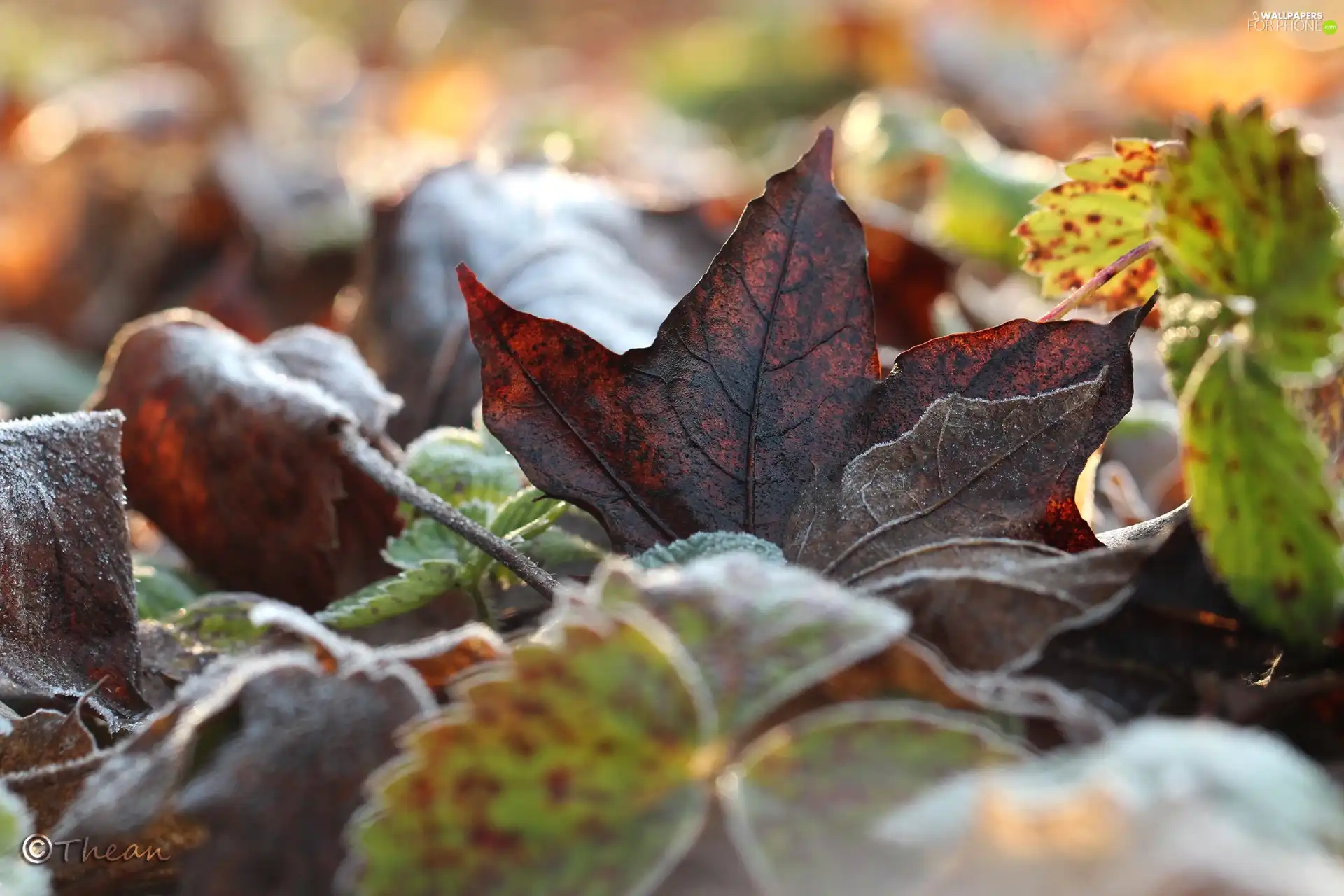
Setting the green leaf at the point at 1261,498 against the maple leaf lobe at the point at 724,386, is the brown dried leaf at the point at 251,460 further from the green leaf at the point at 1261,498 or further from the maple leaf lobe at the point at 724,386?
the green leaf at the point at 1261,498

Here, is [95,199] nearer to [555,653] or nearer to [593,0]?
[555,653]

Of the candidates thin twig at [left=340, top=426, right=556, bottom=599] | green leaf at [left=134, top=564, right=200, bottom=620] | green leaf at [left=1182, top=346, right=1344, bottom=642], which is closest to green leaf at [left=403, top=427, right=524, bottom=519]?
thin twig at [left=340, top=426, right=556, bottom=599]

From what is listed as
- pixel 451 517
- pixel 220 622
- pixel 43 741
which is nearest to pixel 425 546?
pixel 451 517

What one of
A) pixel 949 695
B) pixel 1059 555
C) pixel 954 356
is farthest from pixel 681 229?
pixel 949 695

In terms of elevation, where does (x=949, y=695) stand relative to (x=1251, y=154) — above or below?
below

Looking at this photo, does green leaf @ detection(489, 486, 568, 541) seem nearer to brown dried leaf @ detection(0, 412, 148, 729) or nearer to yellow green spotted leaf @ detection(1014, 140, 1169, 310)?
brown dried leaf @ detection(0, 412, 148, 729)

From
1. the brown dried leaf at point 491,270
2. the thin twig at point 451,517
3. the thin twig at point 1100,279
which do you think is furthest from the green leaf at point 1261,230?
the brown dried leaf at point 491,270

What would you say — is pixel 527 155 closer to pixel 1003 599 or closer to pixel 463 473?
pixel 463 473
